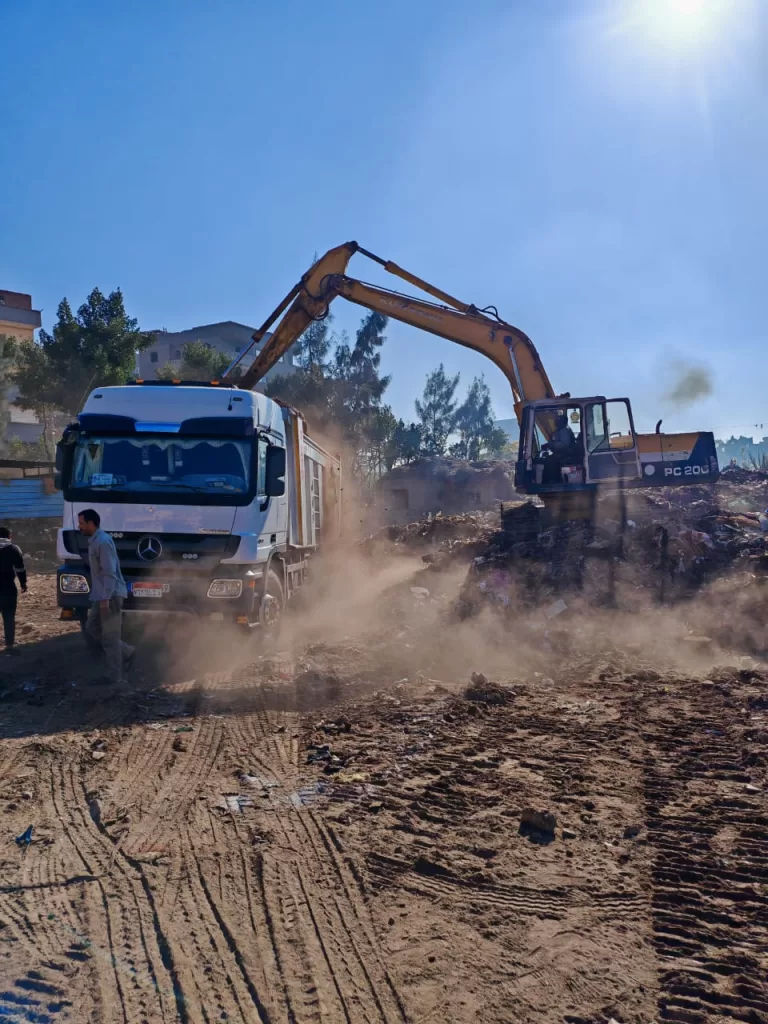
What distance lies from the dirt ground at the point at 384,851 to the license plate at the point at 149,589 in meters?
0.96

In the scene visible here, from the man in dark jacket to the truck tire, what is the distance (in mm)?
3132

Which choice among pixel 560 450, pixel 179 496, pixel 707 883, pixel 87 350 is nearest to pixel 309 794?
pixel 707 883

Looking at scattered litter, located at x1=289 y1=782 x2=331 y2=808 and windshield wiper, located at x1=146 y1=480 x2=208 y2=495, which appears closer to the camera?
scattered litter, located at x1=289 y1=782 x2=331 y2=808

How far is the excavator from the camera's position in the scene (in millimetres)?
13227

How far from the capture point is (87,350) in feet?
85.7

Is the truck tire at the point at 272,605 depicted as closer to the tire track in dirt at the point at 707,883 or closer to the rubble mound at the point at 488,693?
the rubble mound at the point at 488,693

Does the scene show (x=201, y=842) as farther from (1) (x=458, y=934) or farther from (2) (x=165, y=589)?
(2) (x=165, y=589)

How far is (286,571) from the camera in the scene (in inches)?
424

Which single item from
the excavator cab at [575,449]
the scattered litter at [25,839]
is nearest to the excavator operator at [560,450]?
the excavator cab at [575,449]

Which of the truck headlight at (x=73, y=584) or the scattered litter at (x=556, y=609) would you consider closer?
the truck headlight at (x=73, y=584)

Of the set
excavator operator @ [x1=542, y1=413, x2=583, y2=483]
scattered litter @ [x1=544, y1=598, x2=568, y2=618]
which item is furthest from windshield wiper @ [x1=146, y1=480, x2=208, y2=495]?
excavator operator @ [x1=542, y1=413, x2=583, y2=483]

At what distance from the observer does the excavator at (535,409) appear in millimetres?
13227

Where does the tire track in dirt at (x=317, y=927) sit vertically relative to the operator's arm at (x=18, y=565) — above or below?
below

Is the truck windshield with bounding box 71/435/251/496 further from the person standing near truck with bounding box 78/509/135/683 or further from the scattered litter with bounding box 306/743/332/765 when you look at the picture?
the scattered litter with bounding box 306/743/332/765
